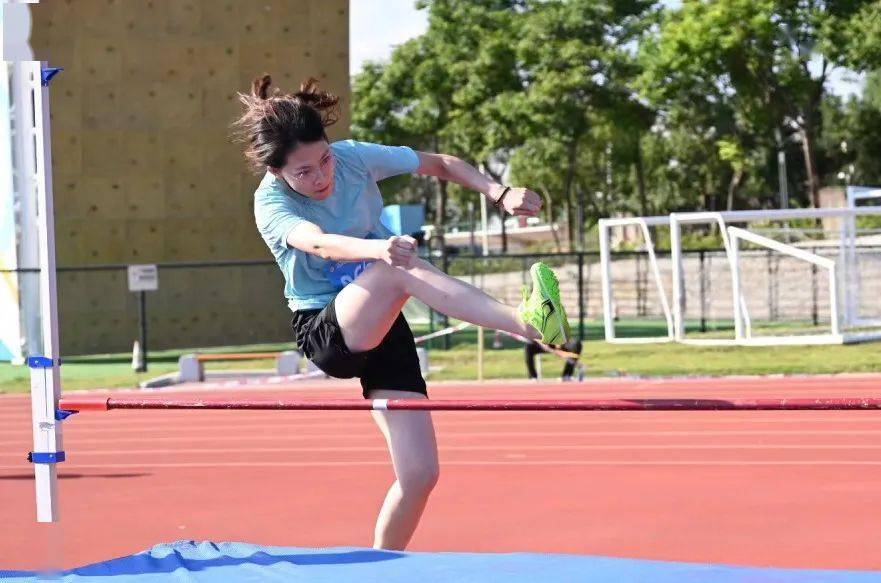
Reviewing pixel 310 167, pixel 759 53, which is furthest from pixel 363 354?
pixel 759 53

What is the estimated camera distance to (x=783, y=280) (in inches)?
1029

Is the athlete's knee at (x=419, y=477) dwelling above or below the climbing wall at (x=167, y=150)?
below

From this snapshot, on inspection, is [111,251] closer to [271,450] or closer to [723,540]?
[271,450]

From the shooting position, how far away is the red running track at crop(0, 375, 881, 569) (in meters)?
5.82

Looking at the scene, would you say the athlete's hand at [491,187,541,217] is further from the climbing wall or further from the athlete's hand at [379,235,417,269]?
the climbing wall

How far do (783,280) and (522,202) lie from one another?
23.2m

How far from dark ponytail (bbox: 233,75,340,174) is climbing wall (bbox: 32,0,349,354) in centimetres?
1802

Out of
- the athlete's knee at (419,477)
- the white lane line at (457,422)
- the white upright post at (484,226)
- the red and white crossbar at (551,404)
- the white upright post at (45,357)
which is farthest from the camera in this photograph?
the white upright post at (484,226)

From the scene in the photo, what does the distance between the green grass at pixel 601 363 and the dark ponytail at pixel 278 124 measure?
1048 cm

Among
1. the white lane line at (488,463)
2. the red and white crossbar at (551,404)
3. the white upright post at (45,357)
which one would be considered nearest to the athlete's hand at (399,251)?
the red and white crossbar at (551,404)

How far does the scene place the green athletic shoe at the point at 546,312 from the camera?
3660mm

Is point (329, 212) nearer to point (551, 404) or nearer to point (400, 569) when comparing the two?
point (551, 404)

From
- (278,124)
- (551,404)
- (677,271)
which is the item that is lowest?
(551,404)

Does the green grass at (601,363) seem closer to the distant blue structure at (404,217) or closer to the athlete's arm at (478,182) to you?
the distant blue structure at (404,217)
